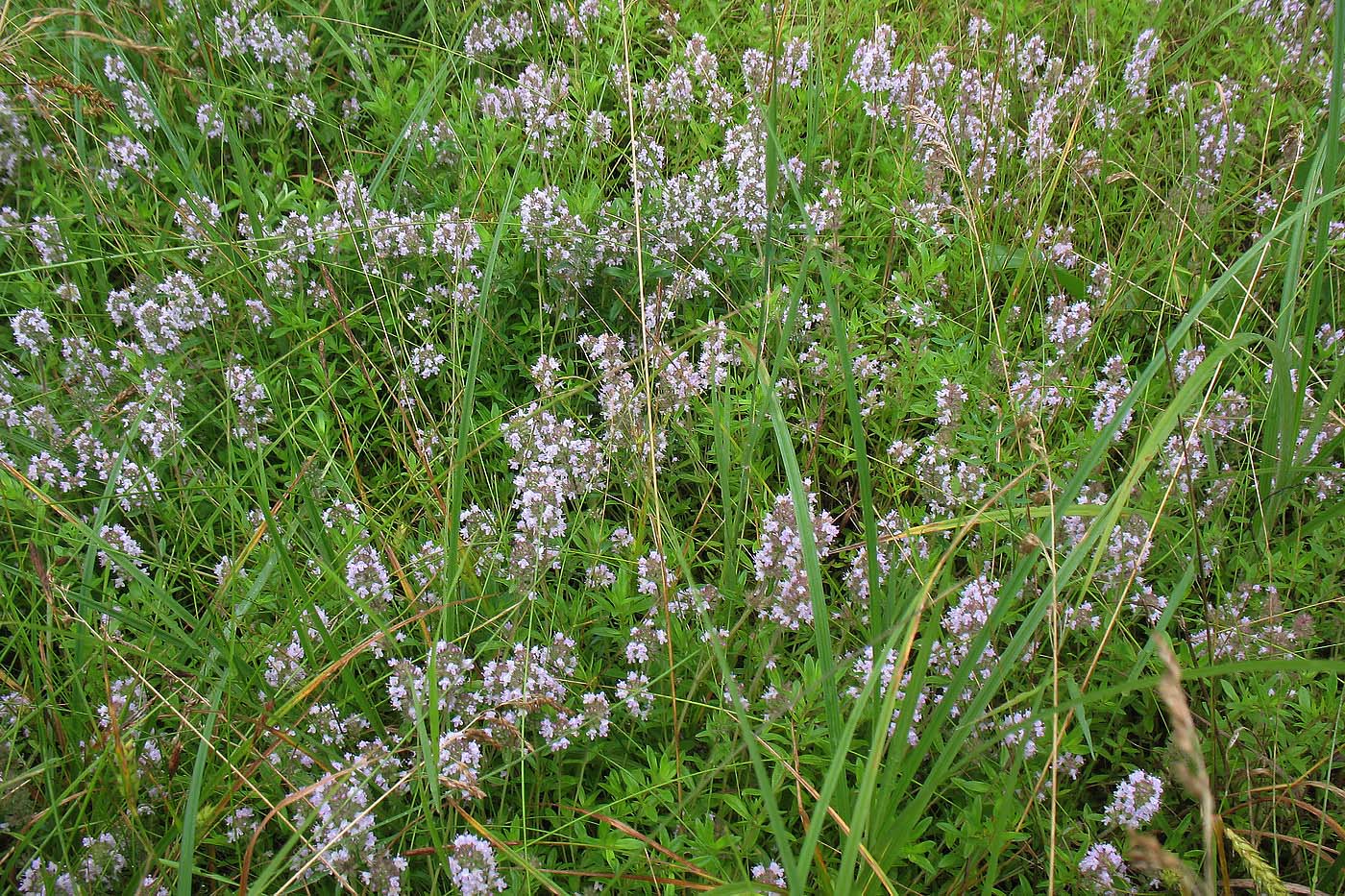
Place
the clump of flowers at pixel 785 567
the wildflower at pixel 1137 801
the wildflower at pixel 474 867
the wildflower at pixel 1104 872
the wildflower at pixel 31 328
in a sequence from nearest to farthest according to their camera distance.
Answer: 1. the wildflower at pixel 474 867
2. the wildflower at pixel 1104 872
3. the wildflower at pixel 1137 801
4. the clump of flowers at pixel 785 567
5. the wildflower at pixel 31 328

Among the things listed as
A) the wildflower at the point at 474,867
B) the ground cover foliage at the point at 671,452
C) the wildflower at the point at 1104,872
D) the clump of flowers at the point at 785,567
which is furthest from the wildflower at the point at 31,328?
the wildflower at the point at 1104,872

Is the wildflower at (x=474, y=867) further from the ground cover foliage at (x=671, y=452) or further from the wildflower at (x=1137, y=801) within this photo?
the wildflower at (x=1137, y=801)


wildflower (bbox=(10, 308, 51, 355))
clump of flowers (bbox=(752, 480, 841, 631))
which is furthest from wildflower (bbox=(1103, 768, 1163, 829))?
wildflower (bbox=(10, 308, 51, 355))

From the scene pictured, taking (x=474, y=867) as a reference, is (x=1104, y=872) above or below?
below

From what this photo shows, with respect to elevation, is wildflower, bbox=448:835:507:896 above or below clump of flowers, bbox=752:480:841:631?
below

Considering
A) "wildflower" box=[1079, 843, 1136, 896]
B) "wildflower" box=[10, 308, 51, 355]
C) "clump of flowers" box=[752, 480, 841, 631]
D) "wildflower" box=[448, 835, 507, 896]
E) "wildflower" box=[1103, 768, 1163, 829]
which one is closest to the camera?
"wildflower" box=[448, 835, 507, 896]

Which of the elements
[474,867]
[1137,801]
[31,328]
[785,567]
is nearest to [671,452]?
[785,567]

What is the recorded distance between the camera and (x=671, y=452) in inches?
132

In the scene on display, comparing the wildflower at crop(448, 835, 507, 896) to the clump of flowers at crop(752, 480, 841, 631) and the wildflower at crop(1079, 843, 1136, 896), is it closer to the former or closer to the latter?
the clump of flowers at crop(752, 480, 841, 631)

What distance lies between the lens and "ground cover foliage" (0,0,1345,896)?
7.64 ft

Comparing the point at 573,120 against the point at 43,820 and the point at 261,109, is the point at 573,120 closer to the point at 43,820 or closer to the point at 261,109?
the point at 261,109

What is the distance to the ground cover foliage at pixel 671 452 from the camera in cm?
233

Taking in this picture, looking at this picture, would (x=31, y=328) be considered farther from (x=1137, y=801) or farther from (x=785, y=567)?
(x=1137, y=801)

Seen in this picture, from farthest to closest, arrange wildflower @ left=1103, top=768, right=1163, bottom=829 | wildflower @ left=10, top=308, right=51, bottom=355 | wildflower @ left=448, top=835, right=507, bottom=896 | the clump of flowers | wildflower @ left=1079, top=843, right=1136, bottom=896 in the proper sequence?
wildflower @ left=10, top=308, right=51, bottom=355 < the clump of flowers < wildflower @ left=1103, top=768, right=1163, bottom=829 < wildflower @ left=1079, top=843, right=1136, bottom=896 < wildflower @ left=448, top=835, right=507, bottom=896
